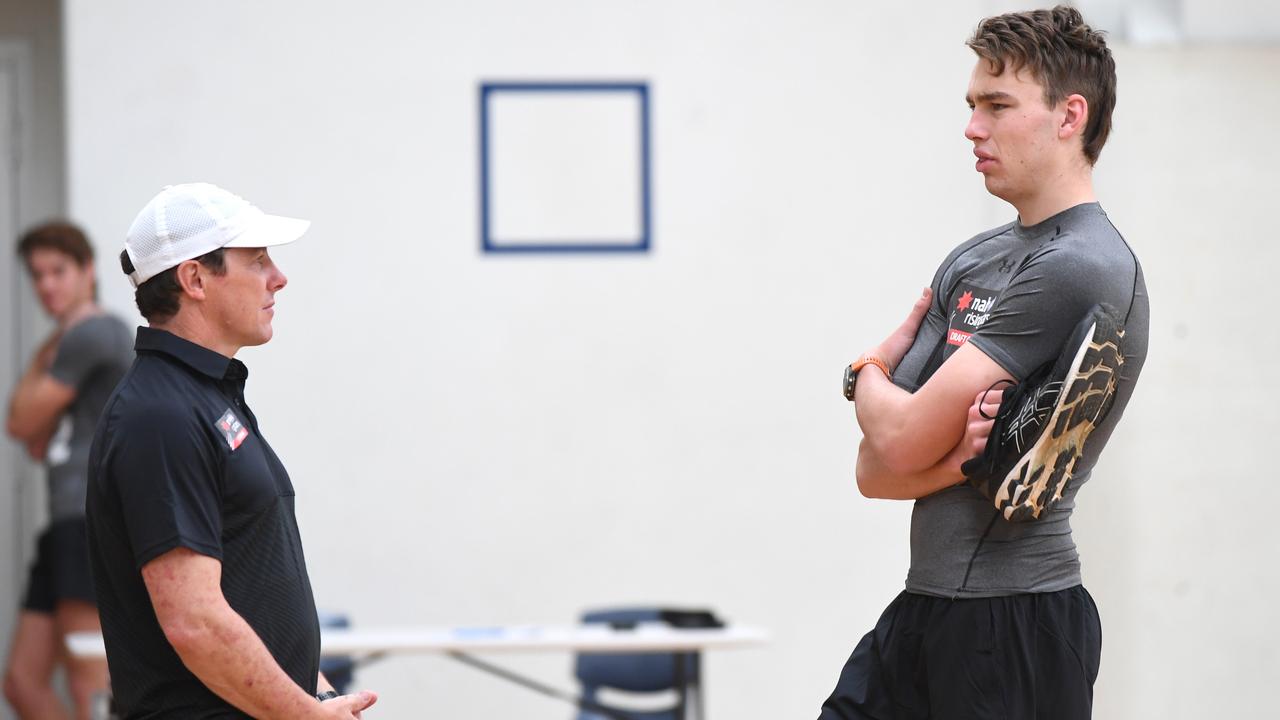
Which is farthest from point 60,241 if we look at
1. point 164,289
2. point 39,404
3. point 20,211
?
point 164,289

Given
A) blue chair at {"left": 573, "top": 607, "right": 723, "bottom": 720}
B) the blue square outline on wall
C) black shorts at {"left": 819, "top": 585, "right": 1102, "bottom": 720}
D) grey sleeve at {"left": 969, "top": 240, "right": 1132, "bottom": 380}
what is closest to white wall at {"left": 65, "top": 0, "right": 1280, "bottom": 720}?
the blue square outline on wall

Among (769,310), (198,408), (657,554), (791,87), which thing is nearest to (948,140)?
(791,87)

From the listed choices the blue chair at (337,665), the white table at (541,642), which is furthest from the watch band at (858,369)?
the blue chair at (337,665)

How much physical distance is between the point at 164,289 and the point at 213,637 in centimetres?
51

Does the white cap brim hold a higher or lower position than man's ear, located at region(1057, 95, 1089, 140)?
lower

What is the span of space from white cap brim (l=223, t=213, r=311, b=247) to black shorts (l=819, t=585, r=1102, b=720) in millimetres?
1079

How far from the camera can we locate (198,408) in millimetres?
1883

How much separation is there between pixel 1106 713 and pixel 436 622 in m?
2.24

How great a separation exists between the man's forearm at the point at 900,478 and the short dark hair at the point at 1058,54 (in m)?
0.49

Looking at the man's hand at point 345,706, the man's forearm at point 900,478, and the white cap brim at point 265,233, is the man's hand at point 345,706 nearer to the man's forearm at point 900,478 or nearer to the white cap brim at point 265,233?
the white cap brim at point 265,233

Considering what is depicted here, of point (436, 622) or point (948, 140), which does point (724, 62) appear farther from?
point (436, 622)

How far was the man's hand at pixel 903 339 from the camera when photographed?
2000mm

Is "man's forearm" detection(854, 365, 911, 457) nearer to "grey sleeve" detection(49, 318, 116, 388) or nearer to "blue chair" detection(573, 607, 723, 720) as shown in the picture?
"blue chair" detection(573, 607, 723, 720)

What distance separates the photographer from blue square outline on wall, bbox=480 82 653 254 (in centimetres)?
471
